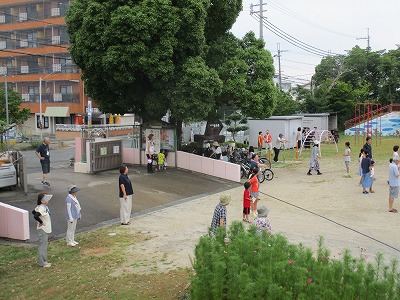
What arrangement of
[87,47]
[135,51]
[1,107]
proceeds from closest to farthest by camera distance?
[135,51] < [87,47] < [1,107]

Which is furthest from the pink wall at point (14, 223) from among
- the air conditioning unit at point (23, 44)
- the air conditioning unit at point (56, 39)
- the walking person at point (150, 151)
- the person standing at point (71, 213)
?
the air conditioning unit at point (23, 44)

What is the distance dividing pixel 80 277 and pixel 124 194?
12.3 feet

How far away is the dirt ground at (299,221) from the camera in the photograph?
31.9ft

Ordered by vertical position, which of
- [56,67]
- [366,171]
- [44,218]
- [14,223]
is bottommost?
[14,223]

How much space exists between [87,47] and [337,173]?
1284cm

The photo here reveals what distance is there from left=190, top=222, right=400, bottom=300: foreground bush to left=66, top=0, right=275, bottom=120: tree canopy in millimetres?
12477

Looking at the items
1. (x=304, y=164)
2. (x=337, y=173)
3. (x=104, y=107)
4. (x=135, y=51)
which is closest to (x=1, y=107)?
(x=104, y=107)

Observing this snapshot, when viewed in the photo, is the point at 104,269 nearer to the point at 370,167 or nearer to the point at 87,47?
the point at 370,167

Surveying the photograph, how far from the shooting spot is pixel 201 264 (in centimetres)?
626

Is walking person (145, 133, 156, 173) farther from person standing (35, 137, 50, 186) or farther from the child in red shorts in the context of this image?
the child in red shorts

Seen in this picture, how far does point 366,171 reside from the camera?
1591 cm

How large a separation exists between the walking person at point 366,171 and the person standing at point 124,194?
8510 millimetres

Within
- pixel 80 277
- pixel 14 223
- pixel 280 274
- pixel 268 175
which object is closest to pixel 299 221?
pixel 80 277

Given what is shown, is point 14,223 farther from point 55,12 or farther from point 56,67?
point 55,12
